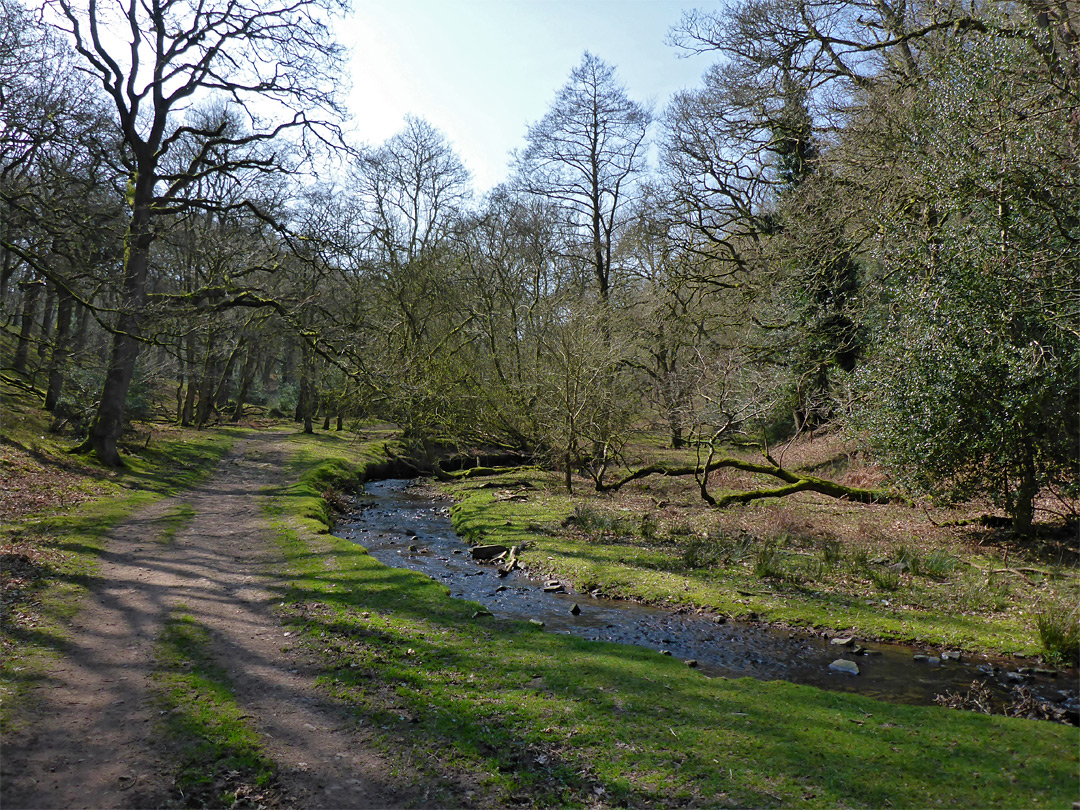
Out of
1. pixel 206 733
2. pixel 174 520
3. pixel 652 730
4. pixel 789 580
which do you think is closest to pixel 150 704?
pixel 206 733

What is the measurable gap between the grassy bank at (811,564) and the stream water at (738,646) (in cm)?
46

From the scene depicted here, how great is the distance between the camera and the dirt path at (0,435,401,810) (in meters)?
4.83

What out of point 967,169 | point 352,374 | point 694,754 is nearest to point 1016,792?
point 694,754

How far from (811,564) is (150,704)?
1118 centimetres

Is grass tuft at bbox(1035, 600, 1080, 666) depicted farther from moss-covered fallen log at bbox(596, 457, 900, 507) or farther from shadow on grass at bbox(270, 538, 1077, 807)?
moss-covered fallen log at bbox(596, 457, 900, 507)

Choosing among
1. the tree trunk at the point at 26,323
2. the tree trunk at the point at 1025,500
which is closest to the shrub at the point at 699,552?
the tree trunk at the point at 1025,500

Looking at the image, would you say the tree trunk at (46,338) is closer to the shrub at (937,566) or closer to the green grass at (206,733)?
the green grass at (206,733)

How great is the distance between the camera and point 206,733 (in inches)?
220

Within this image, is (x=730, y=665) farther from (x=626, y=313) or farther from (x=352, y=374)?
(x=626, y=313)

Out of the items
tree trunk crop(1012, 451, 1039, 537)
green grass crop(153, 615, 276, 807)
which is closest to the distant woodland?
tree trunk crop(1012, 451, 1039, 537)

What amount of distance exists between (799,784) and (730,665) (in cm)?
362

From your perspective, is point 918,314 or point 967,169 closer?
point 967,169

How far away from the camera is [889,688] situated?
7812 millimetres

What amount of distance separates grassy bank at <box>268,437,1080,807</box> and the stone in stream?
17.0ft
